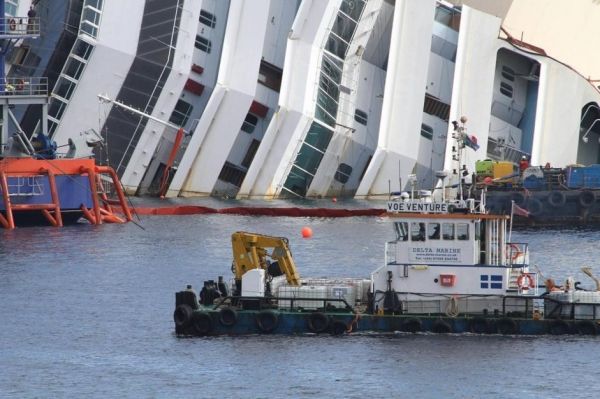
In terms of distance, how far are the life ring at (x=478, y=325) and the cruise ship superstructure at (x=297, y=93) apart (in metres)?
45.3

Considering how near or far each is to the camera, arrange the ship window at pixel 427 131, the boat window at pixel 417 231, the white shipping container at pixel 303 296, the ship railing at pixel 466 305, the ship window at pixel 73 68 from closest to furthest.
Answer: the ship railing at pixel 466 305 → the boat window at pixel 417 231 → the white shipping container at pixel 303 296 → the ship window at pixel 73 68 → the ship window at pixel 427 131

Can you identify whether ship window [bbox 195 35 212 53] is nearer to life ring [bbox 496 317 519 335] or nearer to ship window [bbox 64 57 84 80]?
ship window [bbox 64 57 84 80]

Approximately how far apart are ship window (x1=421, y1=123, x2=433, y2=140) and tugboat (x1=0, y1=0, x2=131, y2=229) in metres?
23.2

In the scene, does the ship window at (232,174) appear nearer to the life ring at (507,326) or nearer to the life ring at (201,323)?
the life ring at (201,323)

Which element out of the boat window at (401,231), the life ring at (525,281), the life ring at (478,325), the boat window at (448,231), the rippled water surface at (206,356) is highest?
the boat window at (448,231)

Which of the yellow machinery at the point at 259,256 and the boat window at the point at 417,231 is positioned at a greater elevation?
the boat window at the point at 417,231

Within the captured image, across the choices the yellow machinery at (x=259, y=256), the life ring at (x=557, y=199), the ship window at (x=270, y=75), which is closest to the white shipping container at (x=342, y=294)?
the yellow machinery at (x=259, y=256)

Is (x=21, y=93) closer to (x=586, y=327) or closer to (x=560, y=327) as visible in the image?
(x=560, y=327)

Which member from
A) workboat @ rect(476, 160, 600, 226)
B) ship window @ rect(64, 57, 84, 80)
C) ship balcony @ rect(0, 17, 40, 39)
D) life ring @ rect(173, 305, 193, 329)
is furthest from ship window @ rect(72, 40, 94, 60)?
life ring @ rect(173, 305, 193, 329)

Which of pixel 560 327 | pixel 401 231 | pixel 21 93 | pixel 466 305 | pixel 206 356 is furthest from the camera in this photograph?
pixel 21 93

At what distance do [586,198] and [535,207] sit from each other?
95.4 inches

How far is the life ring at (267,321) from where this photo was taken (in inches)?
2133

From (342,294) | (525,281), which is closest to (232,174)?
(342,294)

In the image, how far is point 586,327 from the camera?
53188 mm
